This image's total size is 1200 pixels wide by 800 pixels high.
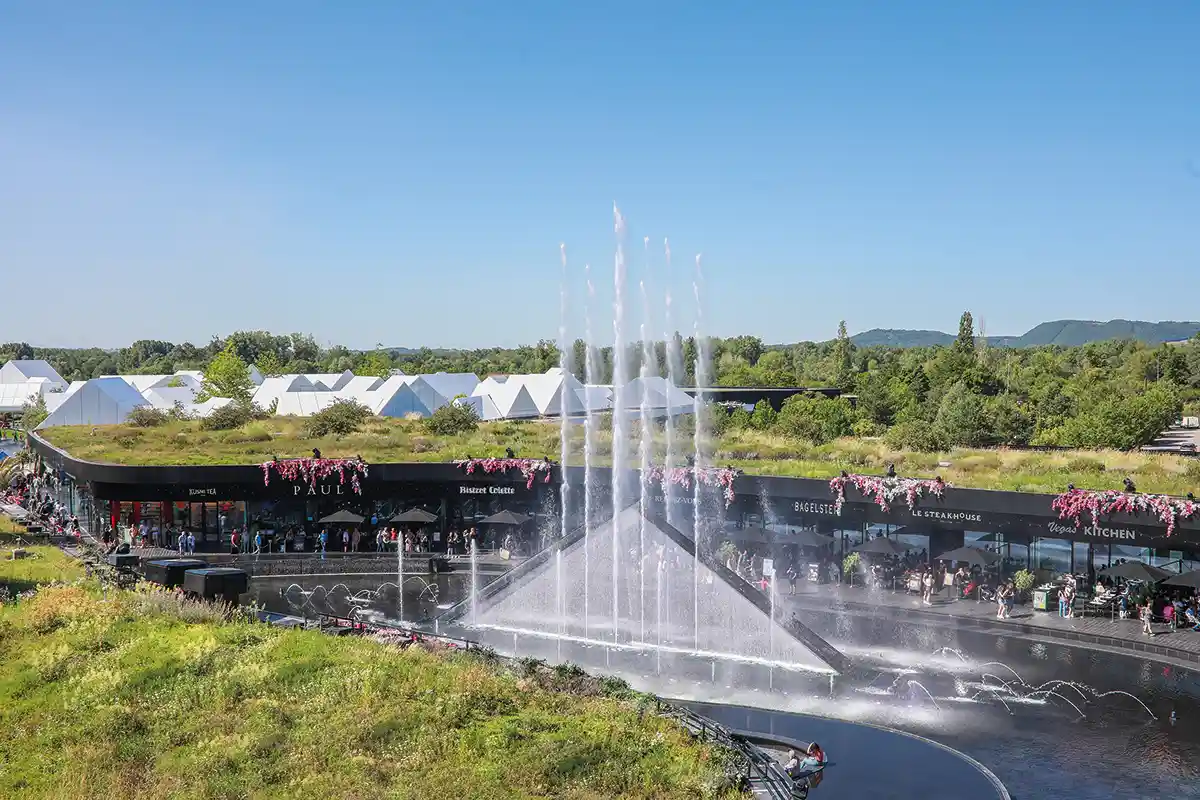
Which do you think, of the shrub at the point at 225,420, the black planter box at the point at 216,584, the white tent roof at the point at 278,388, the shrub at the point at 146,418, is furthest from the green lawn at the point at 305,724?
the white tent roof at the point at 278,388

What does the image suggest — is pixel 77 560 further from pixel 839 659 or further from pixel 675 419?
pixel 675 419

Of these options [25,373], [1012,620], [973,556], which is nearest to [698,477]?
[973,556]

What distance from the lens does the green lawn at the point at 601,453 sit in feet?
114

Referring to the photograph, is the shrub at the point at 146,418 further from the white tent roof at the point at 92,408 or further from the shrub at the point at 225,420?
the white tent roof at the point at 92,408

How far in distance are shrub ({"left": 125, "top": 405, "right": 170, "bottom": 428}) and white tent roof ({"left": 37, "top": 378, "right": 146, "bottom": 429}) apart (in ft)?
15.1

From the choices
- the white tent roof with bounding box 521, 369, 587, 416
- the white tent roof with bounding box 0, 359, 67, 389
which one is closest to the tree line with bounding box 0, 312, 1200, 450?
the white tent roof with bounding box 521, 369, 587, 416

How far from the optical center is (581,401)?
246 ft

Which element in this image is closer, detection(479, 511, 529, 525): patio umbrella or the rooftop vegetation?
the rooftop vegetation

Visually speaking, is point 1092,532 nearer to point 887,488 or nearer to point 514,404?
point 887,488

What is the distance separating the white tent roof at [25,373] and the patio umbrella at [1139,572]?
11924 cm

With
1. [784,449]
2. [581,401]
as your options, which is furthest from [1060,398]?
[784,449]

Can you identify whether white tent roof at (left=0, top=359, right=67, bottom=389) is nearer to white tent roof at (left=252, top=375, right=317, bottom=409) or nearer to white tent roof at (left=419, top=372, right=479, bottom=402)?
white tent roof at (left=252, top=375, right=317, bottom=409)

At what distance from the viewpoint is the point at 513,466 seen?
135ft

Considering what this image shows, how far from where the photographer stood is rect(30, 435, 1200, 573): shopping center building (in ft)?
105
